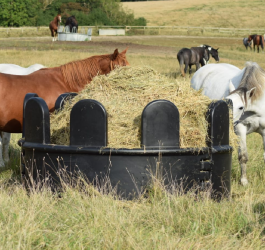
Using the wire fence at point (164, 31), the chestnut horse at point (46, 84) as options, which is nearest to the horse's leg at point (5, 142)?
the chestnut horse at point (46, 84)

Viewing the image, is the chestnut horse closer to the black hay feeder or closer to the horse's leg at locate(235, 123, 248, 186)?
the black hay feeder

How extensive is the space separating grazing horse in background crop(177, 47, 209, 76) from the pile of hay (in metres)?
16.1

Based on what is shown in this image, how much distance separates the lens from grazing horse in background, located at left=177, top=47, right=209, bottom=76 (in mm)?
21858

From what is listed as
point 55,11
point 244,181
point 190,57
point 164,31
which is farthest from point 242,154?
point 55,11

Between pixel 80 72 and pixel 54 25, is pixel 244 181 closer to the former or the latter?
pixel 80 72

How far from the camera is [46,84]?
19.7ft

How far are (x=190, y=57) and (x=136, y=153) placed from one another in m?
19.0

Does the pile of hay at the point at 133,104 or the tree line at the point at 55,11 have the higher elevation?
the tree line at the point at 55,11

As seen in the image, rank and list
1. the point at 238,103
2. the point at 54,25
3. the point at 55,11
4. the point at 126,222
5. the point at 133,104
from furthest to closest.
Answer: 1. the point at 55,11
2. the point at 54,25
3. the point at 238,103
4. the point at 133,104
5. the point at 126,222

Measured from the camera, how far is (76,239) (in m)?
3.17

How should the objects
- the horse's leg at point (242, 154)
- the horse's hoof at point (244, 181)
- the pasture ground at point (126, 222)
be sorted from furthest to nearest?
the horse's leg at point (242, 154)
the horse's hoof at point (244, 181)
the pasture ground at point (126, 222)

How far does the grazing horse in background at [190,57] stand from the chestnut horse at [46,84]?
1470cm

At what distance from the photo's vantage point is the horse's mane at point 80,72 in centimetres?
614

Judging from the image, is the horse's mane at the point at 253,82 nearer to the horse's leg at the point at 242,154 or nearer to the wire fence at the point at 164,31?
the horse's leg at the point at 242,154
